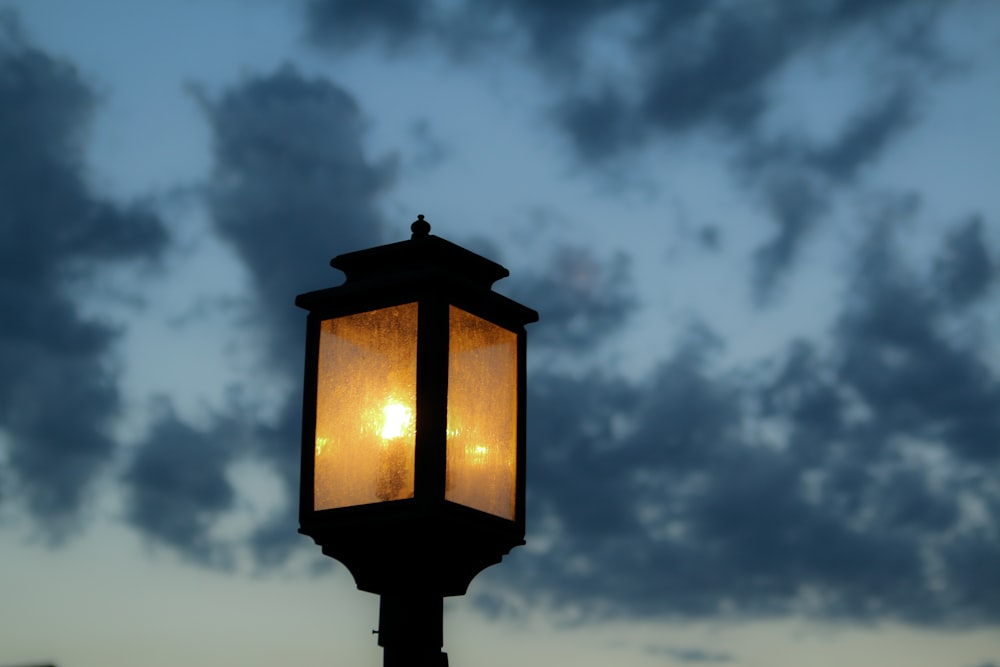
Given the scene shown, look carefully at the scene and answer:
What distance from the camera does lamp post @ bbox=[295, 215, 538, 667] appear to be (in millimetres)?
4922

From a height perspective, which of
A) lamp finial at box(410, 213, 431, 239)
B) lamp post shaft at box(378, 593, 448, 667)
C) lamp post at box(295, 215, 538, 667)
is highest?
lamp finial at box(410, 213, 431, 239)

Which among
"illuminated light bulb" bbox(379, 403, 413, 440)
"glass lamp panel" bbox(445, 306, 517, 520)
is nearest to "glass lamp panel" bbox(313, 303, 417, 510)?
"illuminated light bulb" bbox(379, 403, 413, 440)

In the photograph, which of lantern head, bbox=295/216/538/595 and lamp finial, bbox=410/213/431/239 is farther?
lamp finial, bbox=410/213/431/239

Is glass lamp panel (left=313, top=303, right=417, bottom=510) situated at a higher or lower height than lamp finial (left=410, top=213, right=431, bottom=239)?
lower

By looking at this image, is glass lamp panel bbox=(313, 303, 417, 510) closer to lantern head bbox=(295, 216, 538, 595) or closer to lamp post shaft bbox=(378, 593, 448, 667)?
lantern head bbox=(295, 216, 538, 595)

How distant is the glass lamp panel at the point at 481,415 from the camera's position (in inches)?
198

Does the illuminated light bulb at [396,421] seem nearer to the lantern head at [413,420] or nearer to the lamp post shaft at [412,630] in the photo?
the lantern head at [413,420]

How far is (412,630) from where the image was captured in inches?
197

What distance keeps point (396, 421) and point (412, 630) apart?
74cm

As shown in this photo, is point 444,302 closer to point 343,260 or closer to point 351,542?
point 343,260

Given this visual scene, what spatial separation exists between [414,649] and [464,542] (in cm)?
41

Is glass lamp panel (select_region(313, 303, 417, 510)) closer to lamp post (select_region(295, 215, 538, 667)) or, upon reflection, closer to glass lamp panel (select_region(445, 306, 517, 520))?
lamp post (select_region(295, 215, 538, 667))

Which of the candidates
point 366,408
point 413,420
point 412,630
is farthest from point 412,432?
point 412,630

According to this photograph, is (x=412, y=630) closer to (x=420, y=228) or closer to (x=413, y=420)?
(x=413, y=420)
